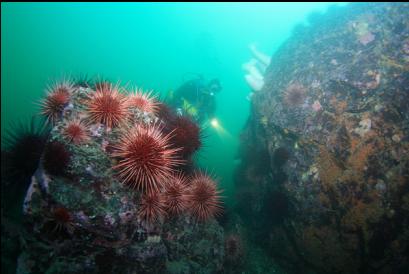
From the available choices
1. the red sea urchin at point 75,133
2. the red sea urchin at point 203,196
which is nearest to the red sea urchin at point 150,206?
the red sea urchin at point 203,196

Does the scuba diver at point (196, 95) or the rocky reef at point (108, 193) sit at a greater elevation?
the scuba diver at point (196, 95)

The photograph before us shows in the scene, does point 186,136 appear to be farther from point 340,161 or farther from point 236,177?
point 236,177

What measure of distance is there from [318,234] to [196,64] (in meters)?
84.0

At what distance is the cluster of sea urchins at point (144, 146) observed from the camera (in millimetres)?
3891

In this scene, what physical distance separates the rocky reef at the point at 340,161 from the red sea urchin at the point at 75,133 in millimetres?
5949

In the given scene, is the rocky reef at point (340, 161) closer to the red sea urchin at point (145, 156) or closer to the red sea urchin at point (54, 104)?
the red sea urchin at point (145, 156)

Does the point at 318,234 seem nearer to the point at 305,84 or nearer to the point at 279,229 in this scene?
the point at 279,229

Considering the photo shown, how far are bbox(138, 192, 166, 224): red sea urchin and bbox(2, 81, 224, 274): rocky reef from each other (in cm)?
2

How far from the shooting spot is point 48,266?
3973 millimetres

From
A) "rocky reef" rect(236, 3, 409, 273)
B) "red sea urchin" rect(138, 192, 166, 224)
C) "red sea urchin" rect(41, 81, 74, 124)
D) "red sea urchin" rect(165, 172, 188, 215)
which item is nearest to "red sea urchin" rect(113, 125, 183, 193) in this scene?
"red sea urchin" rect(138, 192, 166, 224)

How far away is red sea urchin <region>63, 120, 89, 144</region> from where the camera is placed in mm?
4312

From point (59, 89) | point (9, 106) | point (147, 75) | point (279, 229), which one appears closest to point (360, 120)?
point (279, 229)

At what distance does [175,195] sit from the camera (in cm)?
470

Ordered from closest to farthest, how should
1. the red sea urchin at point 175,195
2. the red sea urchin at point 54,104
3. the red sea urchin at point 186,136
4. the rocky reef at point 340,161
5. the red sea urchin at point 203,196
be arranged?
the red sea urchin at point 175,195
the red sea urchin at point 54,104
the red sea urchin at point 203,196
the red sea urchin at point 186,136
the rocky reef at point 340,161
